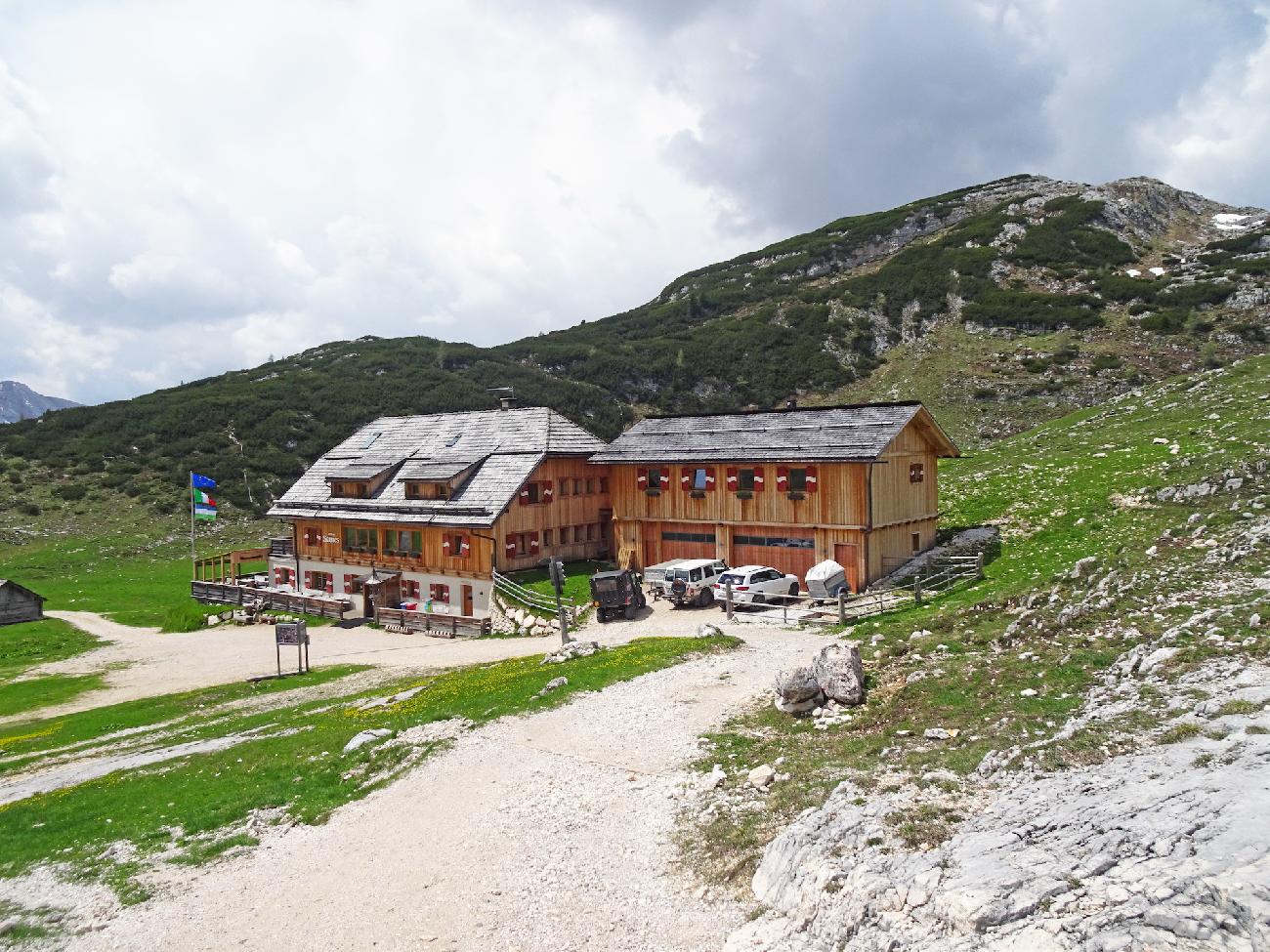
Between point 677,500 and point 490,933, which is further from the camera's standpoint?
point 677,500

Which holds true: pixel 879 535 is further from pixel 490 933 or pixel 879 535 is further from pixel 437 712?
pixel 490 933

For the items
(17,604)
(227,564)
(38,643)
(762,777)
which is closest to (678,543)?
(762,777)

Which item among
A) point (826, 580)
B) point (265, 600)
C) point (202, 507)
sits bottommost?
point (265, 600)

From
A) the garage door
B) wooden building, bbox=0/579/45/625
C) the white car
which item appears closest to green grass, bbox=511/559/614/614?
the garage door

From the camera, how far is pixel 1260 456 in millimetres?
29750

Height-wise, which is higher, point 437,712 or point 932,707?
point 932,707

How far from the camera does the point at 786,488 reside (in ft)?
129

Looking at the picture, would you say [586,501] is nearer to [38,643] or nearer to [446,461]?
[446,461]

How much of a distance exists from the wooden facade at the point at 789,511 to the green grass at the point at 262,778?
1303cm

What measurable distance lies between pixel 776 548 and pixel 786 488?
3.22 m

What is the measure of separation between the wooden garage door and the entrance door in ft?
4.66

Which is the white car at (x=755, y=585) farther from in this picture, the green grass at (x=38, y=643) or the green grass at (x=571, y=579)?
the green grass at (x=38, y=643)

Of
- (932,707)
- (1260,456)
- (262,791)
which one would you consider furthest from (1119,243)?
(262,791)

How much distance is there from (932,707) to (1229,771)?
7.68 m
